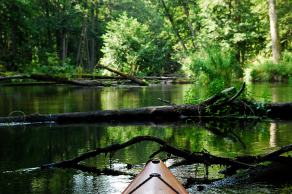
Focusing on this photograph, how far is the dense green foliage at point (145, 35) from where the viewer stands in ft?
135

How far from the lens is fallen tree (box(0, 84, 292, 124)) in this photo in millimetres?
12266

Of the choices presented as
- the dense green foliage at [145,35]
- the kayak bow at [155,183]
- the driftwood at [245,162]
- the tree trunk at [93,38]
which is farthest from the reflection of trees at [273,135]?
the tree trunk at [93,38]

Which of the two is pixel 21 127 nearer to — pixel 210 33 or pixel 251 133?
pixel 251 133

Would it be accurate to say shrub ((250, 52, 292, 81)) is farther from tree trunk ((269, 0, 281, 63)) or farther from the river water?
the river water

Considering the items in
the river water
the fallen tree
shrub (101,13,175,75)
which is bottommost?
the river water

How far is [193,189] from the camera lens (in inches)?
227

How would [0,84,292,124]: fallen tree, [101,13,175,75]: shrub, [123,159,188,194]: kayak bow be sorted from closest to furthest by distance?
[123,159,188,194]: kayak bow → [0,84,292,124]: fallen tree → [101,13,175,75]: shrub

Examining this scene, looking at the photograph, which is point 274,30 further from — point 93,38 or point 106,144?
point 93,38

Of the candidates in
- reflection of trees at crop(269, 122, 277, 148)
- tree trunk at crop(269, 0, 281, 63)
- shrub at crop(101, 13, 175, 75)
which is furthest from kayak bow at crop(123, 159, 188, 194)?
shrub at crop(101, 13, 175, 75)

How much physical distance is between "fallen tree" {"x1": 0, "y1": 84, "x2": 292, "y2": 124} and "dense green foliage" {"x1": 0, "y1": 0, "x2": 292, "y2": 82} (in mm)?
13401

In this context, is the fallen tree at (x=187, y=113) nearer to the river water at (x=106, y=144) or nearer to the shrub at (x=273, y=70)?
the river water at (x=106, y=144)

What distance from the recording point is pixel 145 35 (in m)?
46.2

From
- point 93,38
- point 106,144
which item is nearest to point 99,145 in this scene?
point 106,144

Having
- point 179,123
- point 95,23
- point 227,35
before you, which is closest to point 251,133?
point 179,123
